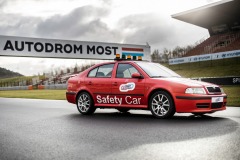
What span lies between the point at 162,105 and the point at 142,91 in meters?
0.67

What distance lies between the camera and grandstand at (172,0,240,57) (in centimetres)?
4500

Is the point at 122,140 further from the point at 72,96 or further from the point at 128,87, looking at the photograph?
the point at 72,96

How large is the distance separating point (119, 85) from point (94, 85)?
935 mm

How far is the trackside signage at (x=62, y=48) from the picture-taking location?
2539 cm

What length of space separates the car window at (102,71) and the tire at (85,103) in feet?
2.02

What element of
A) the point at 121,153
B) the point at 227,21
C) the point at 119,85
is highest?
the point at 227,21

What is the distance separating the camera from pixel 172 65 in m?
49.2

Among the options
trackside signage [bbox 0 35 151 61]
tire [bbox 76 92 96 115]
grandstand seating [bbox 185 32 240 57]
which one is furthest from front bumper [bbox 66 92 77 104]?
grandstand seating [bbox 185 32 240 57]

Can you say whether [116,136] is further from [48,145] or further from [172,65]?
[172,65]

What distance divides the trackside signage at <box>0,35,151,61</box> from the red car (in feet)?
52.0

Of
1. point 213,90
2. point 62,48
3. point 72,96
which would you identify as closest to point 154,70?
point 213,90

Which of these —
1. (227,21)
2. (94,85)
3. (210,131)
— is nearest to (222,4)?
(227,21)

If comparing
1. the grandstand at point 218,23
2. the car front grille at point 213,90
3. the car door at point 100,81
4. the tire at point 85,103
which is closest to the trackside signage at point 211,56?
the grandstand at point 218,23

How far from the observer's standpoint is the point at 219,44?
49.3m
